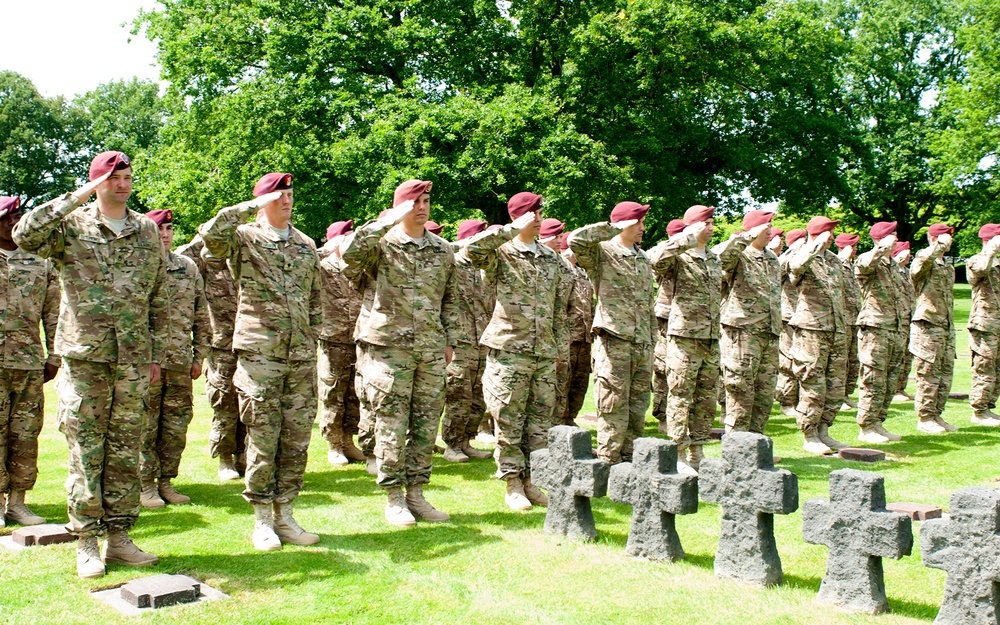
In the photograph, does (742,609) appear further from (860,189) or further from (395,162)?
(860,189)

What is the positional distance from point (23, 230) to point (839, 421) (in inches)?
385

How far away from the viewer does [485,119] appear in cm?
1934

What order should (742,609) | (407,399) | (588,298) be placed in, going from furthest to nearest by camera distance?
(588,298), (407,399), (742,609)

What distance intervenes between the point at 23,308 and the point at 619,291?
15.0 feet

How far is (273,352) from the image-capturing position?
5703mm

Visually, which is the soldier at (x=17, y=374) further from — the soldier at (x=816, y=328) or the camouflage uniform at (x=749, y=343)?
the soldier at (x=816, y=328)

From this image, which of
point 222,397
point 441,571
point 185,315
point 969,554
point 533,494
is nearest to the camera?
point 969,554

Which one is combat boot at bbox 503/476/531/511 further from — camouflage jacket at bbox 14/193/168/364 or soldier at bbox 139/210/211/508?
camouflage jacket at bbox 14/193/168/364

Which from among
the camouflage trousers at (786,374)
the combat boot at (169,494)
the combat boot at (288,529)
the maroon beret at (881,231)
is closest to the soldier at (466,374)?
the combat boot at (169,494)

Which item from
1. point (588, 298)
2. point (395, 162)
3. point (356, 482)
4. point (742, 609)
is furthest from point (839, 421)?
point (395, 162)

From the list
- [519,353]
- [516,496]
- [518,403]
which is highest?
[519,353]

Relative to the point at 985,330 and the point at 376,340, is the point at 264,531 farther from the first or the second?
the point at 985,330

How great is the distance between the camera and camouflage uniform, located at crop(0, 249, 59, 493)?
6277 millimetres

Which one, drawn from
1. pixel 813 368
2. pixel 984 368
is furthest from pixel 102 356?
pixel 984 368
